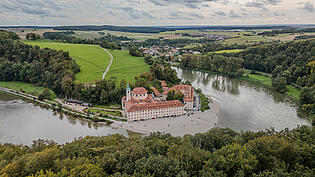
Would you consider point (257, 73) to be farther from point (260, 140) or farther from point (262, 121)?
point (260, 140)

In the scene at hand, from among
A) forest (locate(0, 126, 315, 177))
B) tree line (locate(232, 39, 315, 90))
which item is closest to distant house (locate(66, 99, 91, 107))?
forest (locate(0, 126, 315, 177))

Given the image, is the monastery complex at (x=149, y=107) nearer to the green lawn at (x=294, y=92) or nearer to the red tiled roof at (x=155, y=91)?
the red tiled roof at (x=155, y=91)

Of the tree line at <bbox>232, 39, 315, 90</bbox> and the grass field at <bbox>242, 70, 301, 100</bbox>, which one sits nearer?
the grass field at <bbox>242, 70, 301, 100</bbox>

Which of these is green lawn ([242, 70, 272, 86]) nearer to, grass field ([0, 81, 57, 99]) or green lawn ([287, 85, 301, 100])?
green lawn ([287, 85, 301, 100])

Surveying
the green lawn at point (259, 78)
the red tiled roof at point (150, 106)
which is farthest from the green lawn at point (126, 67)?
the green lawn at point (259, 78)

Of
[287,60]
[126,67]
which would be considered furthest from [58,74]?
[287,60]

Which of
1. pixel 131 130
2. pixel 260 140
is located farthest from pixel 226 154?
pixel 131 130

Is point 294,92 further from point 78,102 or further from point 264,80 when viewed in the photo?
point 78,102
